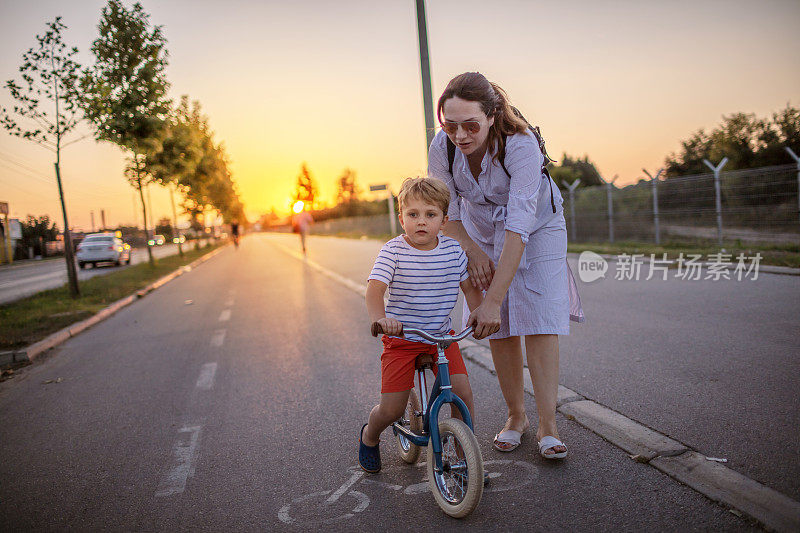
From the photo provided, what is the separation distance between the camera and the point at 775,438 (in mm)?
2822

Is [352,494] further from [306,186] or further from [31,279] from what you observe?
[306,186]

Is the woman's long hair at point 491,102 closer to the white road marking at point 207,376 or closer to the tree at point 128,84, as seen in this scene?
the white road marking at point 207,376

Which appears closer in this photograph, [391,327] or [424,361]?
[391,327]

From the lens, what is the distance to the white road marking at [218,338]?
272 inches

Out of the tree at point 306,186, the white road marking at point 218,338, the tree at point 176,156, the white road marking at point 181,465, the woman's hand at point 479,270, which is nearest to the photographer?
the woman's hand at point 479,270

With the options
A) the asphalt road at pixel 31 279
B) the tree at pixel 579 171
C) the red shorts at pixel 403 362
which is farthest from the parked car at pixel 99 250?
the tree at pixel 579 171

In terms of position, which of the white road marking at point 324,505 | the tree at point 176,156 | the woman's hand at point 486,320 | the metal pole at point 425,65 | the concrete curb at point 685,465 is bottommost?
the white road marking at point 324,505

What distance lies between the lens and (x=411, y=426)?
2.85 m

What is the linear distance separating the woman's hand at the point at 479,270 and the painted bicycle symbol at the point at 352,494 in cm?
95

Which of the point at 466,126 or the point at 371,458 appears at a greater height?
the point at 466,126

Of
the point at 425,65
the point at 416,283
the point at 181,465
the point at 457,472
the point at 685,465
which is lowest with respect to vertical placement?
the point at 181,465

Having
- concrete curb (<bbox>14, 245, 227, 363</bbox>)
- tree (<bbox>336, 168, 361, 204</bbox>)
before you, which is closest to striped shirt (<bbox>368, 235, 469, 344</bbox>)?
concrete curb (<bbox>14, 245, 227, 363</bbox>)

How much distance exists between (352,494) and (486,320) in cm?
113

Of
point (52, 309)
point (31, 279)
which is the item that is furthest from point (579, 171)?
point (52, 309)
